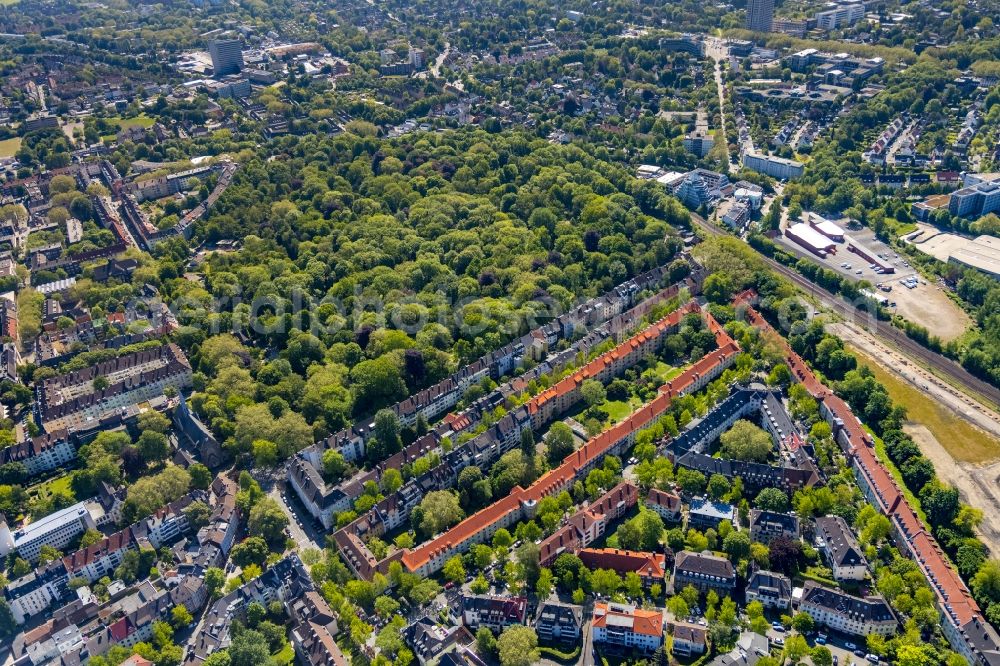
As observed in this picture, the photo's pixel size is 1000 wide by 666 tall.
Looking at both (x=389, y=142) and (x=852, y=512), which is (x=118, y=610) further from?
(x=389, y=142)

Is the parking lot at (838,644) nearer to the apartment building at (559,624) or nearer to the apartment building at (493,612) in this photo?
the apartment building at (559,624)

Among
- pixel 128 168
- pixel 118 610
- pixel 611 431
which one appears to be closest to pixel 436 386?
pixel 611 431

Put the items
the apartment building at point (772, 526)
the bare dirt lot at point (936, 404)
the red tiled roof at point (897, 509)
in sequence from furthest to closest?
the bare dirt lot at point (936, 404), the apartment building at point (772, 526), the red tiled roof at point (897, 509)

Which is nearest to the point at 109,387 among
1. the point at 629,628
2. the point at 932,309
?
the point at 629,628

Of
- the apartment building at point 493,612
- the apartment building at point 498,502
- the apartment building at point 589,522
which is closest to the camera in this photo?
the apartment building at point 493,612

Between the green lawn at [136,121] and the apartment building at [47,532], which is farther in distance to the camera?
the green lawn at [136,121]

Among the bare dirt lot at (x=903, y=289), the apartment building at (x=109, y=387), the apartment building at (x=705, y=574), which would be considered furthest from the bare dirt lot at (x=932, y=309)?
the apartment building at (x=109, y=387)
